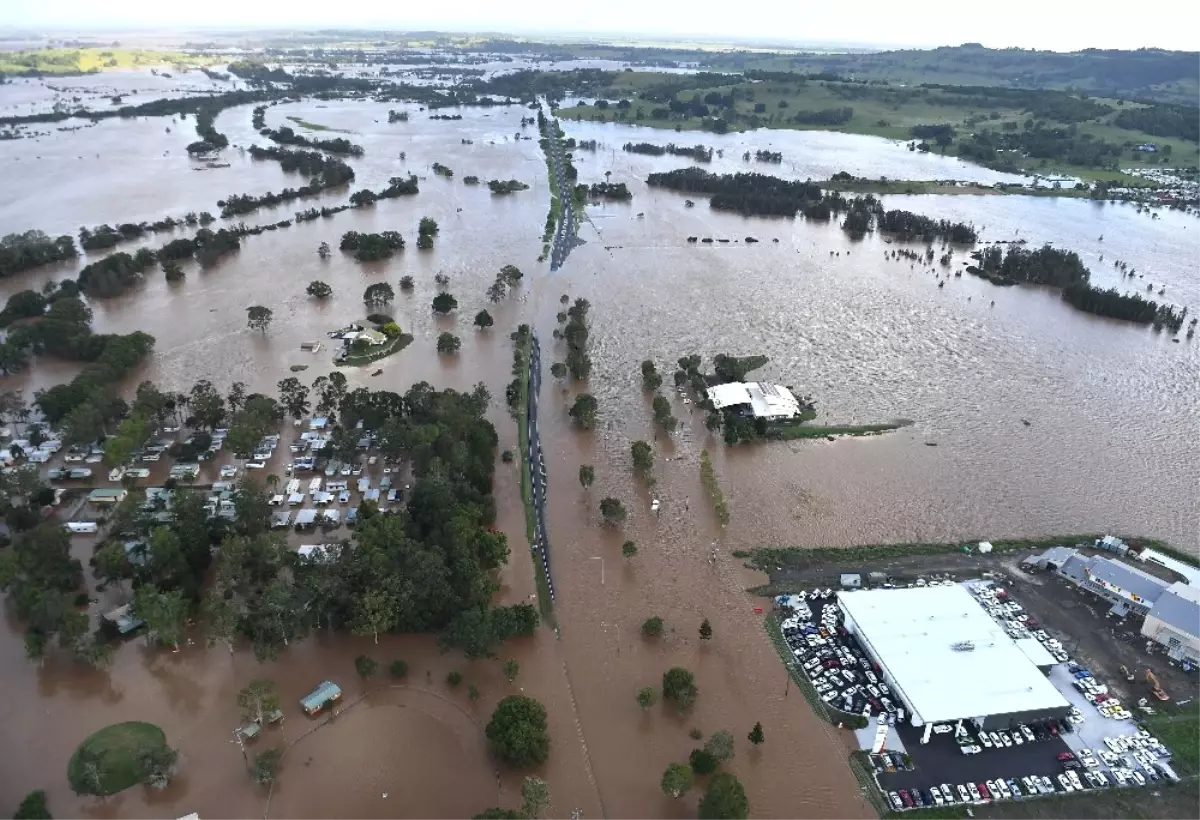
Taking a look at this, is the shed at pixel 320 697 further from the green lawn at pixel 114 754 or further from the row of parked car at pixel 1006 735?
the row of parked car at pixel 1006 735

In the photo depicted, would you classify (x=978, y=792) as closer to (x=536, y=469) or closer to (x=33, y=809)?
(x=536, y=469)

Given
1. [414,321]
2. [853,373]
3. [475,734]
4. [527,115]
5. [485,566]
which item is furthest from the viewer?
[527,115]

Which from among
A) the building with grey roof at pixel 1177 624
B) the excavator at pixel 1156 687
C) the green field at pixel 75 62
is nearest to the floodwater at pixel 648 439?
the building with grey roof at pixel 1177 624

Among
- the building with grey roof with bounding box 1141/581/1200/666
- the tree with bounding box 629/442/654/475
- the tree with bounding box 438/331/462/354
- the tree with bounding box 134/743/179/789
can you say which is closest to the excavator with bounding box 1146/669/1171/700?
the building with grey roof with bounding box 1141/581/1200/666

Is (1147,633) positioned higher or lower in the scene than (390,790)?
higher

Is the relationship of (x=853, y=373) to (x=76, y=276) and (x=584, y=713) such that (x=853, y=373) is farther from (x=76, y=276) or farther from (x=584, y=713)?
(x=76, y=276)

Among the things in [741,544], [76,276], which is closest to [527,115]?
[76,276]
